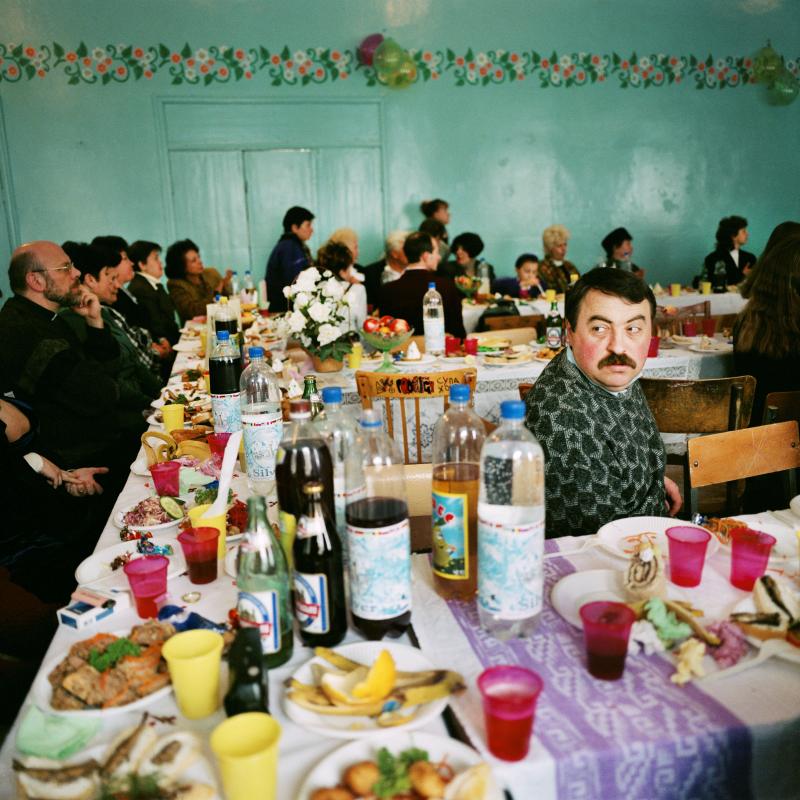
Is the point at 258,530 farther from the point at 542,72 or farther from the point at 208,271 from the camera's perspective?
the point at 542,72

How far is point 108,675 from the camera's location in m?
1.01

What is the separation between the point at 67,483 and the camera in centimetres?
255

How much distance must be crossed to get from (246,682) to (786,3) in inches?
391

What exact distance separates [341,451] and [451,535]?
15.4 inches

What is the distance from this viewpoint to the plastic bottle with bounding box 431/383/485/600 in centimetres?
115

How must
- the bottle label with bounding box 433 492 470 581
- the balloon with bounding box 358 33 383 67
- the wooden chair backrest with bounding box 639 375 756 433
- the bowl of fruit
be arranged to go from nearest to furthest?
the bottle label with bounding box 433 492 470 581 → the wooden chair backrest with bounding box 639 375 756 433 → the bowl of fruit → the balloon with bounding box 358 33 383 67

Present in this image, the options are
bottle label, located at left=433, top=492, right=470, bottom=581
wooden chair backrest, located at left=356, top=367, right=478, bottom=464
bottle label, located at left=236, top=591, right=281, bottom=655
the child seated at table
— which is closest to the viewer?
bottle label, located at left=236, top=591, right=281, bottom=655

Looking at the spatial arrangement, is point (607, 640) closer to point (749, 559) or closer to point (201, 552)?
point (749, 559)

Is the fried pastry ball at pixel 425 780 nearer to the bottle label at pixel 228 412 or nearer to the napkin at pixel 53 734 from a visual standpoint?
the napkin at pixel 53 734

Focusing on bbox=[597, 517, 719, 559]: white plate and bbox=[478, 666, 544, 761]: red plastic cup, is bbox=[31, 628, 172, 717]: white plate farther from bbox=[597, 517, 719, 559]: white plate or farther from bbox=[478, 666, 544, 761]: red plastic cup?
bbox=[597, 517, 719, 559]: white plate

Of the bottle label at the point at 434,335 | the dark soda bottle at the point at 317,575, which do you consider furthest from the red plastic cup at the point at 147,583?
the bottle label at the point at 434,335

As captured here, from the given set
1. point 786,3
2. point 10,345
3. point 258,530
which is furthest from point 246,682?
point 786,3

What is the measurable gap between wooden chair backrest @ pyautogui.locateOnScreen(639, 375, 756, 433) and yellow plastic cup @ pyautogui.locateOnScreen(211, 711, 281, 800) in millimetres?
2095

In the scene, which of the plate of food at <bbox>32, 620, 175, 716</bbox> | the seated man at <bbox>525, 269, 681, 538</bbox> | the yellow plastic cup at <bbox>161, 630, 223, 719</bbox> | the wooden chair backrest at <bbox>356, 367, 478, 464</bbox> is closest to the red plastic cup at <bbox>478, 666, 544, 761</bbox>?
the yellow plastic cup at <bbox>161, 630, 223, 719</bbox>
